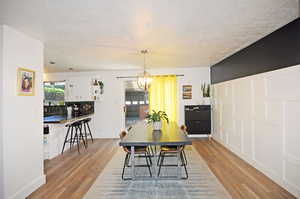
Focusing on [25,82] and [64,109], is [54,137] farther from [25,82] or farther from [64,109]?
[25,82]

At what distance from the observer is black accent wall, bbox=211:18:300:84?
95.7 inches

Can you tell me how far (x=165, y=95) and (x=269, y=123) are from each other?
140 inches

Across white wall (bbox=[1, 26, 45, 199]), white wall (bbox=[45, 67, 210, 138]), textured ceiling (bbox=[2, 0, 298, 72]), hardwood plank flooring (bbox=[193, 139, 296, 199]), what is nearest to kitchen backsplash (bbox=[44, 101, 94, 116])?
white wall (bbox=[45, 67, 210, 138])

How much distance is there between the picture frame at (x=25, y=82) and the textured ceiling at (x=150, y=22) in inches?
23.5

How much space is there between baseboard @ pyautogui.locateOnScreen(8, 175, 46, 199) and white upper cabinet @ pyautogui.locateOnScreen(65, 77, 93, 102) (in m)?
3.56

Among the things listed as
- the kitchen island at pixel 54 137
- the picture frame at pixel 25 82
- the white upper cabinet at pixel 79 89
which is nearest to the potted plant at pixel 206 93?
the white upper cabinet at pixel 79 89

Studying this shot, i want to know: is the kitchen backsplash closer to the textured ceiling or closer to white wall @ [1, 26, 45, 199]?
the textured ceiling

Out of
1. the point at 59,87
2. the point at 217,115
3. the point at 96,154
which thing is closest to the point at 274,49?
the point at 217,115

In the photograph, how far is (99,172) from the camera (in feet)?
10.8

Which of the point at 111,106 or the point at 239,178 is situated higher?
the point at 111,106

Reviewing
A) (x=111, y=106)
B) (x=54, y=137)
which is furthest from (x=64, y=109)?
(x=54, y=137)

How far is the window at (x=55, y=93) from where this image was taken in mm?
6250

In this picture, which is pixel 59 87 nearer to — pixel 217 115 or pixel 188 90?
pixel 188 90

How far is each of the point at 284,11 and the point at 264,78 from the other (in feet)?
3.89
